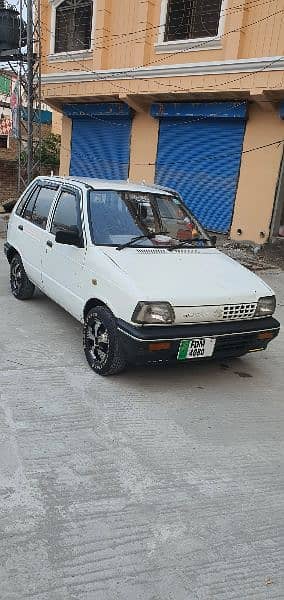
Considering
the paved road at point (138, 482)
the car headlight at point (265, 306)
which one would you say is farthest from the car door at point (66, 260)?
the car headlight at point (265, 306)

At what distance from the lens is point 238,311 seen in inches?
162

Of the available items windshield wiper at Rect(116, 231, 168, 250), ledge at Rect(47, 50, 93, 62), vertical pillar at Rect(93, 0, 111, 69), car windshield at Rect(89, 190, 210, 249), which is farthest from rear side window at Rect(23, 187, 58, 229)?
ledge at Rect(47, 50, 93, 62)

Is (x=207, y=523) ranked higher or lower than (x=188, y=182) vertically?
lower

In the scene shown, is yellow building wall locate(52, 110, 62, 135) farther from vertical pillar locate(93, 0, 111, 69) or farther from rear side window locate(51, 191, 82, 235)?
rear side window locate(51, 191, 82, 235)

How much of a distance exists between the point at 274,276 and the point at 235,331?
5.50 m

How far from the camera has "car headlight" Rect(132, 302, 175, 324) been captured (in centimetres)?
375

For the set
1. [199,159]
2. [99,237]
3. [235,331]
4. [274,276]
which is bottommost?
[274,276]

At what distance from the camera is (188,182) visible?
12961 mm

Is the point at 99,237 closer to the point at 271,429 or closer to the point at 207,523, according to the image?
the point at 271,429

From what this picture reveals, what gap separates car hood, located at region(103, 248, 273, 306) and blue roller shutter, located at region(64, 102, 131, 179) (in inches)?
420

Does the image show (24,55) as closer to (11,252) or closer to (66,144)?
(66,144)

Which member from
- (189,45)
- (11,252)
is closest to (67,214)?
(11,252)

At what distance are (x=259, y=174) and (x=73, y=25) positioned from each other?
8294mm

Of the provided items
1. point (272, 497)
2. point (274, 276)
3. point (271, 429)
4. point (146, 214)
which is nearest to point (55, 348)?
point (146, 214)
